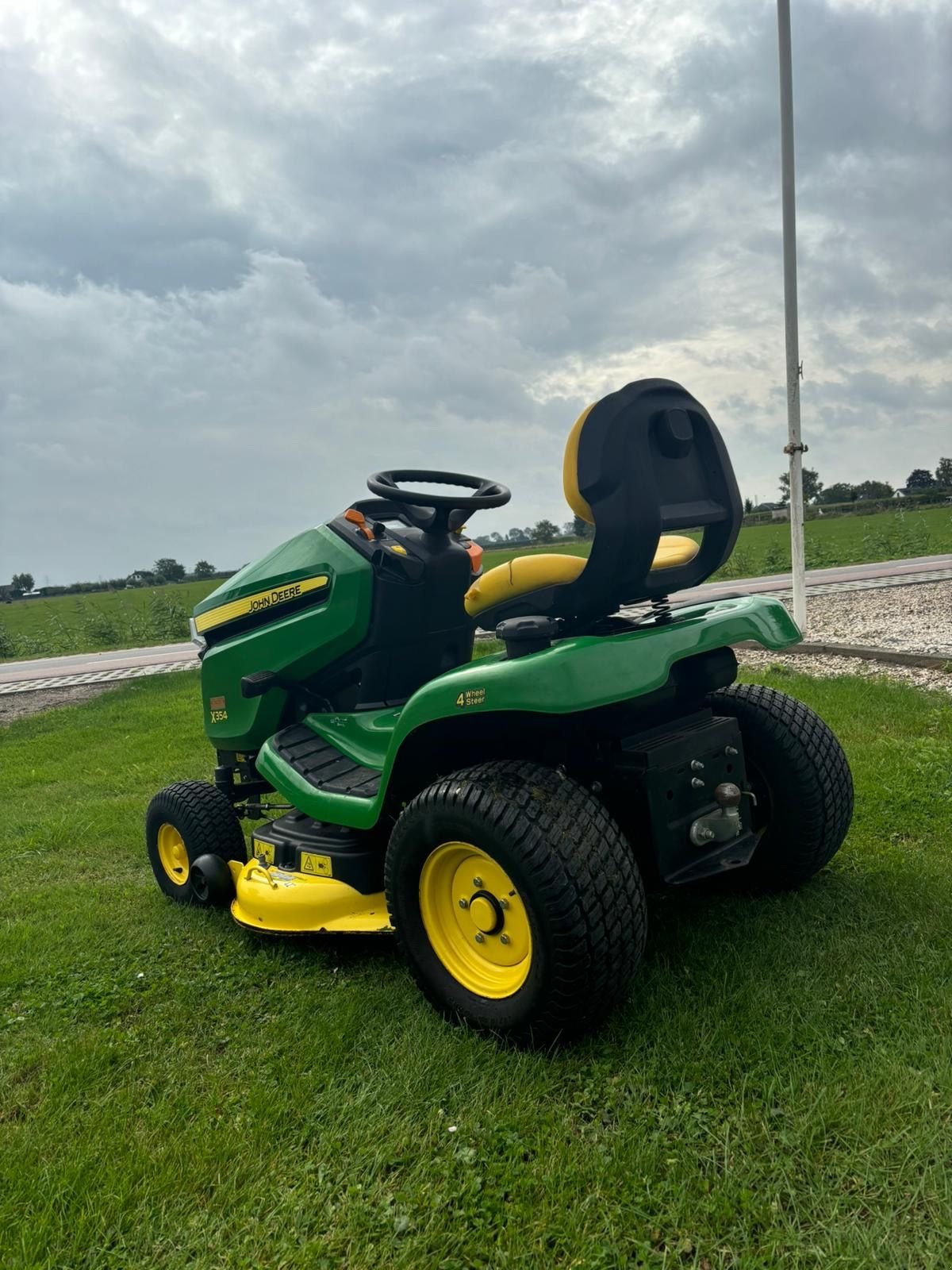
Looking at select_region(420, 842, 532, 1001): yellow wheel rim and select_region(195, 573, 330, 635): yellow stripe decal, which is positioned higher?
select_region(195, 573, 330, 635): yellow stripe decal

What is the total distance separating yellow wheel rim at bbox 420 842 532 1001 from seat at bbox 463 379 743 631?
0.67 meters

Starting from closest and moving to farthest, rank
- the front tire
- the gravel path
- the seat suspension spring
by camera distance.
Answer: the front tire < the seat suspension spring < the gravel path

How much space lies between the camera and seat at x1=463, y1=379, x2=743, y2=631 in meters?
2.06

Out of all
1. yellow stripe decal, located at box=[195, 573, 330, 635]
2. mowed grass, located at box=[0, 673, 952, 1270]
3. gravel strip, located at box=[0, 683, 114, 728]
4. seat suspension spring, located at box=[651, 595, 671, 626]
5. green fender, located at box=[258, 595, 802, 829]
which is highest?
yellow stripe decal, located at box=[195, 573, 330, 635]

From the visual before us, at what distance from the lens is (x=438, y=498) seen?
2.78m

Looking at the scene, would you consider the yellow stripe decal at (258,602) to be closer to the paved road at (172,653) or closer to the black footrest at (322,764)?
the black footrest at (322,764)

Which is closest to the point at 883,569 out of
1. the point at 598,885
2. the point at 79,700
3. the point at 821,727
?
the point at 79,700

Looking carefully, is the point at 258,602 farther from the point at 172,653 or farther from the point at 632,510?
the point at 172,653

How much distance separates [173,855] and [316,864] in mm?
1006

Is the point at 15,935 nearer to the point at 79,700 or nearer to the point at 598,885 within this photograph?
the point at 598,885

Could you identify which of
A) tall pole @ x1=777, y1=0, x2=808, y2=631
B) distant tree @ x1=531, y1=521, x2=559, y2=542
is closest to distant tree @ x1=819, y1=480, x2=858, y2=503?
distant tree @ x1=531, y1=521, x2=559, y2=542

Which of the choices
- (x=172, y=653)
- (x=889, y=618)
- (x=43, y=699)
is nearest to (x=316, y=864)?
(x=889, y=618)

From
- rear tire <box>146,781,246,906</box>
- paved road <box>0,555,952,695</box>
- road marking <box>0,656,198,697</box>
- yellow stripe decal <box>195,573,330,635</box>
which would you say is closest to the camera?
yellow stripe decal <box>195,573,330,635</box>

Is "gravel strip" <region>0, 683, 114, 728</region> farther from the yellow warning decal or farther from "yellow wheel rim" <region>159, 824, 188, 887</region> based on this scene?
the yellow warning decal
